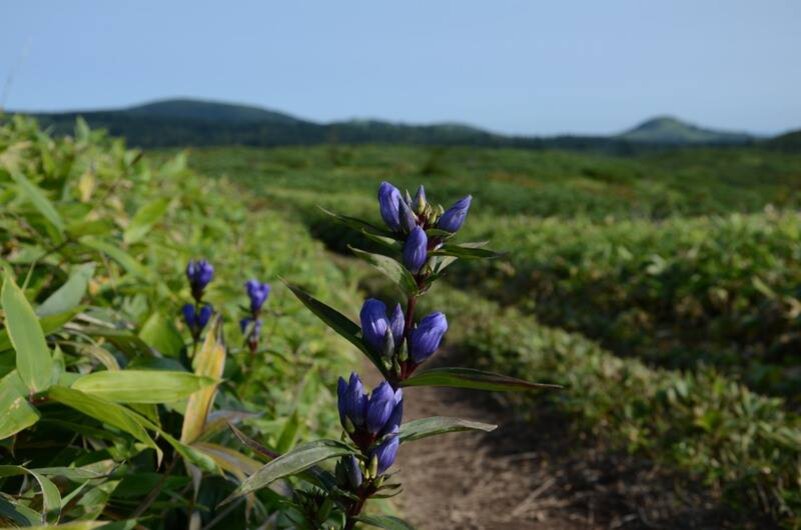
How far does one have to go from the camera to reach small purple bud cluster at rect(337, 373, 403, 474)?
1026 millimetres

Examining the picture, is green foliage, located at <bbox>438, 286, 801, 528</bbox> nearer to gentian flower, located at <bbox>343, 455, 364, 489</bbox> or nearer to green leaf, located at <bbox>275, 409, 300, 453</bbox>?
green leaf, located at <bbox>275, 409, 300, 453</bbox>

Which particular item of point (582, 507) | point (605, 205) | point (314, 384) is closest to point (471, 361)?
point (582, 507)

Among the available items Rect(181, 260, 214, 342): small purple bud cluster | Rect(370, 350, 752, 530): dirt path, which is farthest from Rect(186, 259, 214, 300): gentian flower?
Rect(370, 350, 752, 530): dirt path

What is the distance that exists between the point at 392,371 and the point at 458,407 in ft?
15.5

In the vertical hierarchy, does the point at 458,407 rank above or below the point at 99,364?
below

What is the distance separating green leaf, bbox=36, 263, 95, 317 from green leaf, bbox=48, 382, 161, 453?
471 mm

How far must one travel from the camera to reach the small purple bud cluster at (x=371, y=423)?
103cm

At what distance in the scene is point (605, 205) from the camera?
73.2 ft

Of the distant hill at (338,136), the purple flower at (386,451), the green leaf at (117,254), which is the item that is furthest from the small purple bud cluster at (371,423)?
the distant hill at (338,136)

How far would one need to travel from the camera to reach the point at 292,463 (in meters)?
0.92

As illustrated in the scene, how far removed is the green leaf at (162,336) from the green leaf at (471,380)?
41.3 inches

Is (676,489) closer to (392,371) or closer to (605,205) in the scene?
(392,371)

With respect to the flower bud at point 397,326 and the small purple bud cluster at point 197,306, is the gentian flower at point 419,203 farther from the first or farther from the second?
the small purple bud cluster at point 197,306

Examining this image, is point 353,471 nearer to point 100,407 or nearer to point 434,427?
point 434,427
